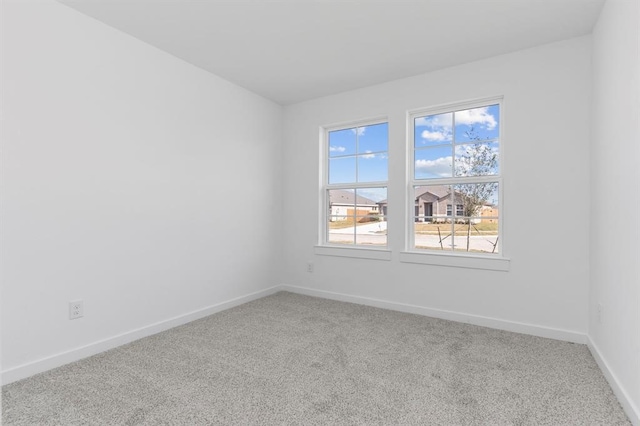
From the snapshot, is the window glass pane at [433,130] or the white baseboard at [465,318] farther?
the window glass pane at [433,130]

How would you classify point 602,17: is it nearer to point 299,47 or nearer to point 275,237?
point 299,47

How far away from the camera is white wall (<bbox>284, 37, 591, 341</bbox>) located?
2.61 m

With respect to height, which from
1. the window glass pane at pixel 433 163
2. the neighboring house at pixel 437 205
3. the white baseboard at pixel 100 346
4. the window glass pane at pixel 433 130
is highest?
the window glass pane at pixel 433 130

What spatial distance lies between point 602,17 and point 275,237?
357cm

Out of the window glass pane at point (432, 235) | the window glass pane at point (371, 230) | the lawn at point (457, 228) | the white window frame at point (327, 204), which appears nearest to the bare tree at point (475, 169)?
the lawn at point (457, 228)

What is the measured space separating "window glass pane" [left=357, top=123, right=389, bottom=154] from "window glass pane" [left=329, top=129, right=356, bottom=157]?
93mm

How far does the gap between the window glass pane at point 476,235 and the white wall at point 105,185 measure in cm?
231

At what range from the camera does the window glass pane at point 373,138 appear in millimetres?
3678

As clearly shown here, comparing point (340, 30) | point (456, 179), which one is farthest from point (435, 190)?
point (340, 30)

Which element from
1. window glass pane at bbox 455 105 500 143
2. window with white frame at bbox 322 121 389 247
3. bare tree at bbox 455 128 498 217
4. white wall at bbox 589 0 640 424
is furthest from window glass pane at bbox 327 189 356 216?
white wall at bbox 589 0 640 424

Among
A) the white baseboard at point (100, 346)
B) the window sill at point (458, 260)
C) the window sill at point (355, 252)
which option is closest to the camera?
the white baseboard at point (100, 346)

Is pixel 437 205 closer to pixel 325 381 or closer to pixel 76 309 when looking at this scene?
pixel 325 381

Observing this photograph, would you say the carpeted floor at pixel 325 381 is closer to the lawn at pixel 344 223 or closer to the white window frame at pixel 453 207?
the white window frame at pixel 453 207

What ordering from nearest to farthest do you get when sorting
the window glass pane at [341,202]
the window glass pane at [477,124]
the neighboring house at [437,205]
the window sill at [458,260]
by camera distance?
the window sill at [458,260]
the window glass pane at [477,124]
the neighboring house at [437,205]
the window glass pane at [341,202]
